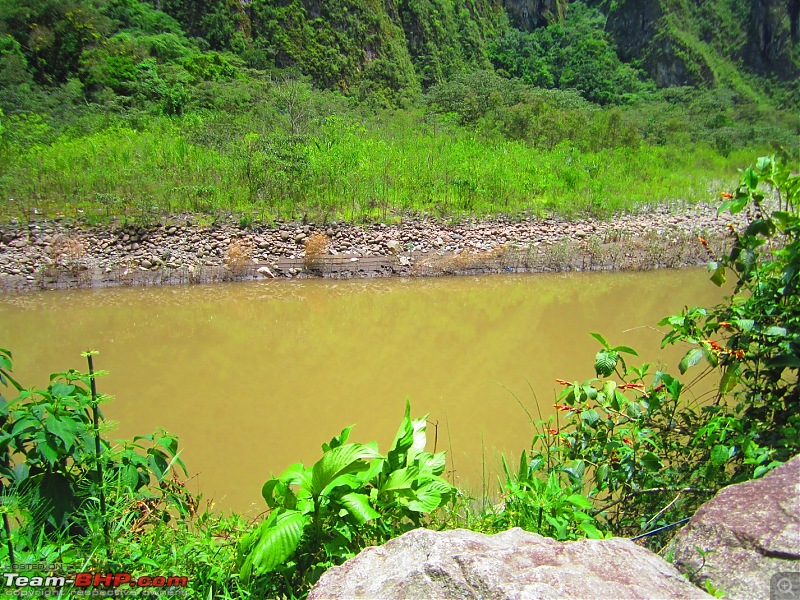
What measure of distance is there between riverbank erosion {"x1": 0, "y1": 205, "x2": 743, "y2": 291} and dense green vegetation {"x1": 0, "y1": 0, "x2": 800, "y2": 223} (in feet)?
1.49

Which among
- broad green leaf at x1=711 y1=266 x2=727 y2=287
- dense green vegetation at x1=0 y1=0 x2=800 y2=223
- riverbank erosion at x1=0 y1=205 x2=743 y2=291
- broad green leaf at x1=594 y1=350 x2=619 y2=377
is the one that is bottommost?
riverbank erosion at x1=0 y1=205 x2=743 y2=291

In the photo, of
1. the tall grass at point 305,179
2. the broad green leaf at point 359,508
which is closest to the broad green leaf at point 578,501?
the broad green leaf at point 359,508

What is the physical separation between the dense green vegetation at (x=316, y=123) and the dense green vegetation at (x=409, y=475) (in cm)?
834

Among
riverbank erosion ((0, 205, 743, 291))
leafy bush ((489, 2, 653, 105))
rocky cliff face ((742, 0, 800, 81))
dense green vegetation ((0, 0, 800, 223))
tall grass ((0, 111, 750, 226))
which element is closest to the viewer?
riverbank erosion ((0, 205, 743, 291))

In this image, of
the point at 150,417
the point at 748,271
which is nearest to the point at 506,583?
the point at 748,271

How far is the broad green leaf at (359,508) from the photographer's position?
1341mm

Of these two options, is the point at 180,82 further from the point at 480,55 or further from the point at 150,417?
the point at 480,55

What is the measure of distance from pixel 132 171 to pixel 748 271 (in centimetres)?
1035

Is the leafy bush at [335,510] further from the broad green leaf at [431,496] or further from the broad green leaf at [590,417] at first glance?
the broad green leaf at [590,417]

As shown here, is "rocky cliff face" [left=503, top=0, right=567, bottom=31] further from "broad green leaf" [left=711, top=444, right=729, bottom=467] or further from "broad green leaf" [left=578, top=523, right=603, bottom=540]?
"broad green leaf" [left=578, top=523, right=603, bottom=540]

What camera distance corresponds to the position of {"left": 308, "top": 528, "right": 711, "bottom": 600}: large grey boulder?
91 cm

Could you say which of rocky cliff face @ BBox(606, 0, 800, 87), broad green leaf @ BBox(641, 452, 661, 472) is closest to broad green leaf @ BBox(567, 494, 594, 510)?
broad green leaf @ BBox(641, 452, 661, 472)

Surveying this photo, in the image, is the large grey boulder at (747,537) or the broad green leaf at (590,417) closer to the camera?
the large grey boulder at (747,537)

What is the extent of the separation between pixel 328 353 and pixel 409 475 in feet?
13.6
